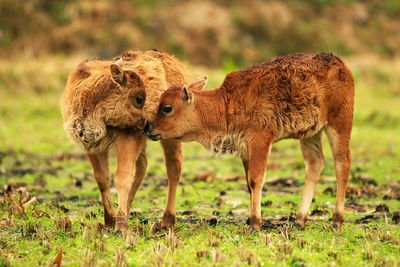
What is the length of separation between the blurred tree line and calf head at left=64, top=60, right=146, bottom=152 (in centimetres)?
1834

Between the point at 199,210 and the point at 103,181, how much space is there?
1.90m

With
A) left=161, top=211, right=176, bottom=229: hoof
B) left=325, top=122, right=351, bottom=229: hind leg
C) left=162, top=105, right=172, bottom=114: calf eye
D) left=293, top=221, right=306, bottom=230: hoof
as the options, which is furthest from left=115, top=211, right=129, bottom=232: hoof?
left=325, top=122, right=351, bottom=229: hind leg

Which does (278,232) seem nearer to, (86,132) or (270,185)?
(86,132)

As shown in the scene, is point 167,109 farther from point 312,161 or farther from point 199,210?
point 312,161

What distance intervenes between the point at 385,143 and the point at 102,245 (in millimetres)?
11246

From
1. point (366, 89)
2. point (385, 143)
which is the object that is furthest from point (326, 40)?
point (385, 143)

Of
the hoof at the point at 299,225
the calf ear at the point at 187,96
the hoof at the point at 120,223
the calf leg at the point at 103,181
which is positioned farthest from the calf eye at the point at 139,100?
the hoof at the point at 299,225

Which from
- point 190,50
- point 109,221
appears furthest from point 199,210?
point 190,50

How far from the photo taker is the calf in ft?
22.6

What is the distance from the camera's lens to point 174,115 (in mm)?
6934

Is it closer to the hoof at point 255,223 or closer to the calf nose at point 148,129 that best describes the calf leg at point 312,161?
the hoof at point 255,223

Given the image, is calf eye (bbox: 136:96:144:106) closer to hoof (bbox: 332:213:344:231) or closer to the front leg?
the front leg

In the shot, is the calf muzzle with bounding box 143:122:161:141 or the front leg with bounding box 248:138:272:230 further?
the calf muzzle with bounding box 143:122:161:141

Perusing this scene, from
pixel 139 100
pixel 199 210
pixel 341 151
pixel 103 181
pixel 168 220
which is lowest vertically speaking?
pixel 199 210
